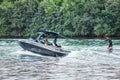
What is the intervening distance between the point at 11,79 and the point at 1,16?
76022 mm

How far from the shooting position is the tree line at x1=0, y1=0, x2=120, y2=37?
94.8 m

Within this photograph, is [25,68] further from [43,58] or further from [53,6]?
[53,6]

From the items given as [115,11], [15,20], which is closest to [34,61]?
[115,11]

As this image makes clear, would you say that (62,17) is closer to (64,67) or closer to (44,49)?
(44,49)

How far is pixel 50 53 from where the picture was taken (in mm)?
47531

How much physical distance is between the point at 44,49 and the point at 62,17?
53.7 m

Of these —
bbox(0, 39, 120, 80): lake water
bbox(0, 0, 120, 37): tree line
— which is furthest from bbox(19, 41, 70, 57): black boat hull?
bbox(0, 0, 120, 37): tree line

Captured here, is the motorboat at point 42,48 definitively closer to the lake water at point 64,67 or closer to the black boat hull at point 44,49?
the black boat hull at point 44,49

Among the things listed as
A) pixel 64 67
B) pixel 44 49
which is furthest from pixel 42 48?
pixel 64 67

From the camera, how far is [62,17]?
333 feet

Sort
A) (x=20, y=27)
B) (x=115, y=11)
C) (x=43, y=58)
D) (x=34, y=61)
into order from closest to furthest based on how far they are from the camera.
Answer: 1. (x=34, y=61)
2. (x=43, y=58)
3. (x=115, y=11)
4. (x=20, y=27)

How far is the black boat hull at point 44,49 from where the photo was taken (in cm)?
4719

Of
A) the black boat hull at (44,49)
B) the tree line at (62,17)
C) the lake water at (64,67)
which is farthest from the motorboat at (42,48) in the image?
the tree line at (62,17)

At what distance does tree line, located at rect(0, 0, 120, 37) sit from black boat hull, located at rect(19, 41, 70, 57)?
43.1 m
